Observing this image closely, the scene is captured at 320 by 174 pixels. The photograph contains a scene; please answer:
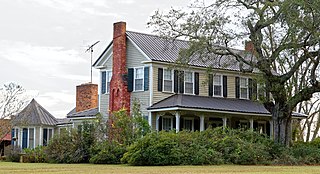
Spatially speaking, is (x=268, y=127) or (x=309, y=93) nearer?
(x=309, y=93)

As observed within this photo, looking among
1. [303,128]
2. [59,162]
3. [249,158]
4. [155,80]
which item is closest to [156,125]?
[155,80]

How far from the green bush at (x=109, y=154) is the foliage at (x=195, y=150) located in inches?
65.6

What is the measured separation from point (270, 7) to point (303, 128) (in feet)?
90.9

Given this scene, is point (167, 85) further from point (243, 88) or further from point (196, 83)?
point (243, 88)

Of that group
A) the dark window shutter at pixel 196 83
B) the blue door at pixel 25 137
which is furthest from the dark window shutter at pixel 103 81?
the blue door at pixel 25 137

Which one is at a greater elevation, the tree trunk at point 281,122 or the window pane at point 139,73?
the window pane at point 139,73

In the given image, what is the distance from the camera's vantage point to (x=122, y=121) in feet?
106

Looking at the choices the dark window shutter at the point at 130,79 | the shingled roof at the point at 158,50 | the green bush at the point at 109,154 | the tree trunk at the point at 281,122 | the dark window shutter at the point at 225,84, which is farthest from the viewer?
the dark window shutter at the point at 225,84

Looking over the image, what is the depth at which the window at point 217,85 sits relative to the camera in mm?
41375

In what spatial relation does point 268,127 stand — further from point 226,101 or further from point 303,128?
point 303,128

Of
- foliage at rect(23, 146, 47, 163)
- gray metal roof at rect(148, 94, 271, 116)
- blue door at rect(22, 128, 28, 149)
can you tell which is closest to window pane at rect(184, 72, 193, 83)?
gray metal roof at rect(148, 94, 271, 116)

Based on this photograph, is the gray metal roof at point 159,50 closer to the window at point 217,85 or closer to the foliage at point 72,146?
the window at point 217,85

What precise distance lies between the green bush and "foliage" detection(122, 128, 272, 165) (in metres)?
1.67

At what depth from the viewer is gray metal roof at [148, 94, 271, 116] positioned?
3728 centimetres
